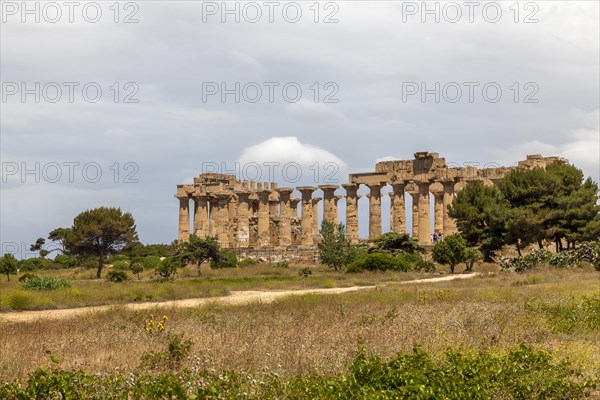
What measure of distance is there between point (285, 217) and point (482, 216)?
19716 millimetres

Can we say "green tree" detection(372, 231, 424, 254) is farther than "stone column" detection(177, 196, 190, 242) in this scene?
No

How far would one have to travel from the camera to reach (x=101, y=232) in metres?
59.6

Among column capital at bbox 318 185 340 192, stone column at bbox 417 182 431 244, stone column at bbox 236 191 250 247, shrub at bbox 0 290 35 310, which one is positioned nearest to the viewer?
shrub at bbox 0 290 35 310

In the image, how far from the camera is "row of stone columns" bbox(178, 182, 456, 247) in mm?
59844

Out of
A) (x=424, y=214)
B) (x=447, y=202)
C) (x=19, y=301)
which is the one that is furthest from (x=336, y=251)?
(x=19, y=301)

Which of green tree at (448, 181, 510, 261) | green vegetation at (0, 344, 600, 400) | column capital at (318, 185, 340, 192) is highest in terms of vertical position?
column capital at (318, 185, 340, 192)

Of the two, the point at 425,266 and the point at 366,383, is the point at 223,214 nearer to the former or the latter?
the point at 425,266

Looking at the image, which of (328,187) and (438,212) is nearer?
(438,212)

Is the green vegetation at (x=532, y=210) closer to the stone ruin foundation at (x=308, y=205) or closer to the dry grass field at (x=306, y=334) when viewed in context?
the stone ruin foundation at (x=308, y=205)

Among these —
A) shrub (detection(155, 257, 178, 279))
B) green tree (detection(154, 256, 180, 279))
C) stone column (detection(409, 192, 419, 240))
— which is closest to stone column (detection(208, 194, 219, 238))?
stone column (detection(409, 192, 419, 240))

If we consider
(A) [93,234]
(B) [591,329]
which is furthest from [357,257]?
(B) [591,329]

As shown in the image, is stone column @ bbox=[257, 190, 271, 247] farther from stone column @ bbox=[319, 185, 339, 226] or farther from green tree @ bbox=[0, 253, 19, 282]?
green tree @ bbox=[0, 253, 19, 282]

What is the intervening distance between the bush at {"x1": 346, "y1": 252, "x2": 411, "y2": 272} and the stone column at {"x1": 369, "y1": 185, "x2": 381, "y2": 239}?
1506 centimetres

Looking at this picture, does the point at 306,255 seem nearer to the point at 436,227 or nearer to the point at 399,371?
the point at 436,227
